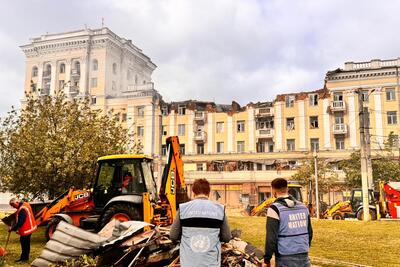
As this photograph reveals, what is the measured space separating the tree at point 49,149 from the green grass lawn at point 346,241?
2.37 meters

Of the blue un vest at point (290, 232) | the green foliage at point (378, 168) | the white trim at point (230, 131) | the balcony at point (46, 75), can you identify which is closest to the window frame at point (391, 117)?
the green foliage at point (378, 168)

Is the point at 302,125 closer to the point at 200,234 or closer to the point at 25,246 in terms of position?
the point at 25,246

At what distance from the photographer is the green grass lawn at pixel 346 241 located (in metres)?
12.6

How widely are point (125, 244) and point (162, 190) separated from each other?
5.05m

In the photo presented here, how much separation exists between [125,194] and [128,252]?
5.24 metres

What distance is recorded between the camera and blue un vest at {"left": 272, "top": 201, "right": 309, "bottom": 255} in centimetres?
566

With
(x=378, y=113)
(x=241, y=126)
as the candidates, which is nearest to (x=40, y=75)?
(x=241, y=126)

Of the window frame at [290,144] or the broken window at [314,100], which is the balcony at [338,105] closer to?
the broken window at [314,100]

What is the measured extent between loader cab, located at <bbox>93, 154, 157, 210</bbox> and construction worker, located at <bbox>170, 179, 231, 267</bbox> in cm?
816

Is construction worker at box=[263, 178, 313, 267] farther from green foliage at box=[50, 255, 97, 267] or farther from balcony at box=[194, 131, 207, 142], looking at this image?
balcony at box=[194, 131, 207, 142]

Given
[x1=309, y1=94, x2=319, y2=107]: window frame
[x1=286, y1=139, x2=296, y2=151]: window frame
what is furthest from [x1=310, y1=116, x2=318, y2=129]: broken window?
[x1=286, y1=139, x2=296, y2=151]: window frame

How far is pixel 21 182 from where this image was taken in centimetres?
1848

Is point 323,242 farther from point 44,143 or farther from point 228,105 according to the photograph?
point 228,105

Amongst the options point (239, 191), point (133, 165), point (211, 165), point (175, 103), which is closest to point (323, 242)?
point (133, 165)
